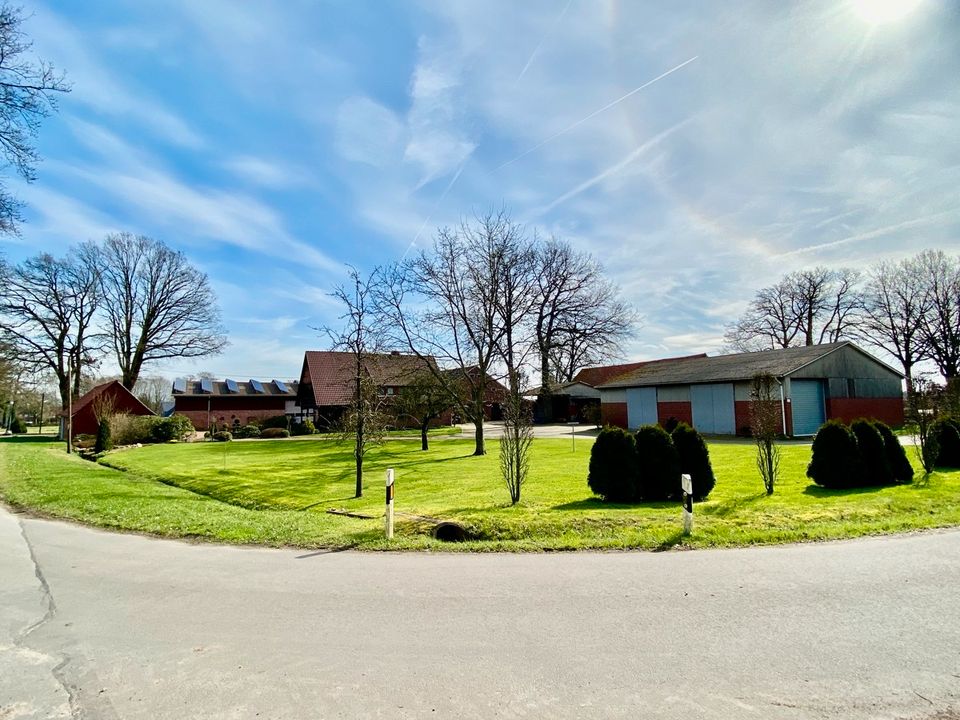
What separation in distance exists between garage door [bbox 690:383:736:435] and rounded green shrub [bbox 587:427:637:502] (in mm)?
22988

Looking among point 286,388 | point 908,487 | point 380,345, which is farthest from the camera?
point 286,388

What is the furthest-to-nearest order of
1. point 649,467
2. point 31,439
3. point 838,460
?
point 31,439 → point 838,460 → point 649,467

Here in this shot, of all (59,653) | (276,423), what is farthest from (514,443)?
(276,423)

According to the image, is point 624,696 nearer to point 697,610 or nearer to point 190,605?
point 697,610

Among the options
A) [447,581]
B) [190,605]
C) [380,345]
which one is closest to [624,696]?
[447,581]

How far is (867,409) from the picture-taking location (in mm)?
31766

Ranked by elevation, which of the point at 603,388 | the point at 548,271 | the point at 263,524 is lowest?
the point at 263,524

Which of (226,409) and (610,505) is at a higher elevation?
(226,409)

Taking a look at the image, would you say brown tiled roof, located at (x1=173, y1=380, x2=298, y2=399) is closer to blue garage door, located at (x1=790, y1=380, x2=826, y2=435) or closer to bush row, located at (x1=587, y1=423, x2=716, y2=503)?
blue garage door, located at (x1=790, y1=380, x2=826, y2=435)

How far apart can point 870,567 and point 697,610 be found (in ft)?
9.54

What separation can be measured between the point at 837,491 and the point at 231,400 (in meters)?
59.6

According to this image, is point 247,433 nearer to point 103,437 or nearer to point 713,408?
point 103,437

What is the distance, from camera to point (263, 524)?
9.72 meters

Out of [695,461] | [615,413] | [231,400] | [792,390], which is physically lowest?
[695,461]
